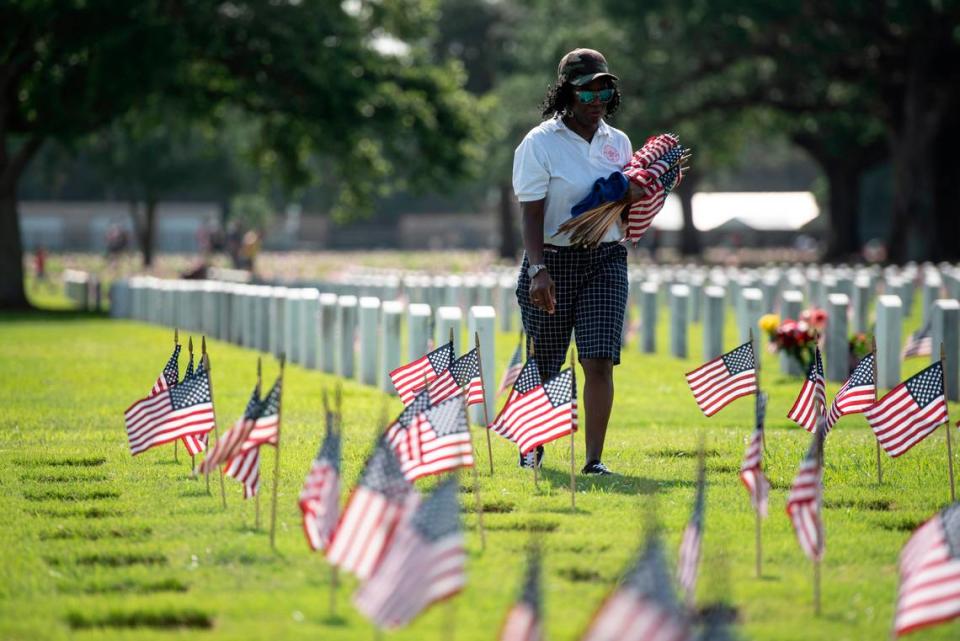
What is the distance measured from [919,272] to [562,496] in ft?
80.3

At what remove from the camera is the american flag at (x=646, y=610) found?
14.8ft

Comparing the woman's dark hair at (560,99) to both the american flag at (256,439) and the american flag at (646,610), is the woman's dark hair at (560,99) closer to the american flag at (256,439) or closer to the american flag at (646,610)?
the american flag at (256,439)

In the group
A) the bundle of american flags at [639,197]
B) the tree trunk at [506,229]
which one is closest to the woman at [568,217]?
the bundle of american flags at [639,197]

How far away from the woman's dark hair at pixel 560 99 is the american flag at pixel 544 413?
155cm

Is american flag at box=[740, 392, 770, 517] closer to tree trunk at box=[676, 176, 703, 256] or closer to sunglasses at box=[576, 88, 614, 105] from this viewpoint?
sunglasses at box=[576, 88, 614, 105]

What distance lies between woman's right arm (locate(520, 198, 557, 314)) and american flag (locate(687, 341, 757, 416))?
1304 millimetres

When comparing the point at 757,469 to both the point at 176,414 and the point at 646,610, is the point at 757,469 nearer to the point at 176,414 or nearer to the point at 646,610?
the point at 646,610

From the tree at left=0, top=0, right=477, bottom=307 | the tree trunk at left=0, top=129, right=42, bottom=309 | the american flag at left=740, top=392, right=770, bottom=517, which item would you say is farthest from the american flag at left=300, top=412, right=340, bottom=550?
the tree trunk at left=0, top=129, right=42, bottom=309

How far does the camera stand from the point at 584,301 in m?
9.59

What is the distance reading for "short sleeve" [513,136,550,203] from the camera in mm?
9367

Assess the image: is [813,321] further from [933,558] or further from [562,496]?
[933,558]

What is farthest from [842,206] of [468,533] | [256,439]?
[256,439]

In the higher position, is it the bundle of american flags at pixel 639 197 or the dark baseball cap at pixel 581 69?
the dark baseball cap at pixel 581 69

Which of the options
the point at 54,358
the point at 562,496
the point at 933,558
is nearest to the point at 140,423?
the point at 562,496
